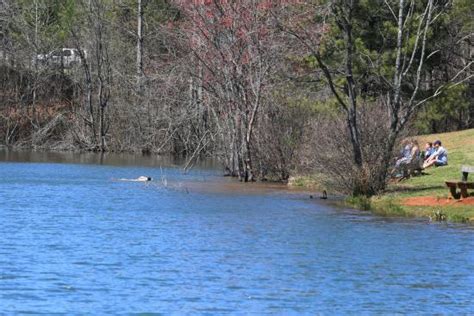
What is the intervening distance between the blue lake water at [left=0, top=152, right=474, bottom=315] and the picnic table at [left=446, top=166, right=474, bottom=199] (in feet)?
4.40

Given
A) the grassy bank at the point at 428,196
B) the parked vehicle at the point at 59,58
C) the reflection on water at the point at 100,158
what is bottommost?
the grassy bank at the point at 428,196

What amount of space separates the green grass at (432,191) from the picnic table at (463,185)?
1.27ft

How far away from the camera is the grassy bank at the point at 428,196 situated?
1017 inches

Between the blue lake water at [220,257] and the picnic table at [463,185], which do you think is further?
the picnic table at [463,185]

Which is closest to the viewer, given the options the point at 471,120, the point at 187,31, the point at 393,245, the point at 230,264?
the point at 230,264

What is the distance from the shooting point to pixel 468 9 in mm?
49688

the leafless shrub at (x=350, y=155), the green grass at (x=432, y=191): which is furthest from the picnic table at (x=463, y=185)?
the leafless shrub at (x=350, y=155)

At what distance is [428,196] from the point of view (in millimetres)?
28500

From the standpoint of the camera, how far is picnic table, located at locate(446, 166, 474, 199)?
2584cm

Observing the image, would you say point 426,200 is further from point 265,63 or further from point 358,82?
point 358,82

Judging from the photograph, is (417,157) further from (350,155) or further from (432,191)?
(432,191)

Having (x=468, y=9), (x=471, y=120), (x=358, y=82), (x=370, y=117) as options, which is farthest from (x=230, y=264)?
(x=471, y=120)

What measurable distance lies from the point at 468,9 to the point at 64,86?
27.2 meters

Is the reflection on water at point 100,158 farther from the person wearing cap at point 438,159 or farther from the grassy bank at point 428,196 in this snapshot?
the grassy bank at point 428,196
